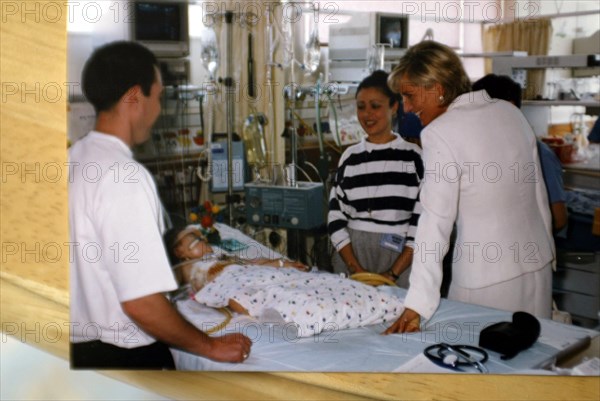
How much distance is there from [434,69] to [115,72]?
824 mm

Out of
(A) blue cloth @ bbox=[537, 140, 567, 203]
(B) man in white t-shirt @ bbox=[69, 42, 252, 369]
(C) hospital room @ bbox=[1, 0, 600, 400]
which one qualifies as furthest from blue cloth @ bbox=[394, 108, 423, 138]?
(B) man in white t-shirt @ bbox=[69, 42, 252, 369]

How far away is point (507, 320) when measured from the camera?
6.03ft

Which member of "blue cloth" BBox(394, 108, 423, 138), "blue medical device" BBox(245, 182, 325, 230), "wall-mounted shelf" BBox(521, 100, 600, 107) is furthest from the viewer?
"blue medical device" BBox(245, 182, 325, 230)

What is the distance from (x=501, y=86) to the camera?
1771mm

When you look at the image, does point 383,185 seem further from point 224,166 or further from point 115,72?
point 115,72

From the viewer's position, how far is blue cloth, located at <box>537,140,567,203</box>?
177 cm

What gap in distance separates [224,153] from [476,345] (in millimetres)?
811

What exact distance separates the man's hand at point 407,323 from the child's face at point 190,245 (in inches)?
20.9

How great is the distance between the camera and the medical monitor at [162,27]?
197 centimetres

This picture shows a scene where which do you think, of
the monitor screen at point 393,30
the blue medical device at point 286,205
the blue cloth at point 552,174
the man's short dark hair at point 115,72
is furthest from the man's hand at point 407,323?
the man's short dark hair at point 115,72

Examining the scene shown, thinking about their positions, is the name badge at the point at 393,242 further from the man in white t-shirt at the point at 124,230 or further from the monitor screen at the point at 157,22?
the monitor screen at the point at 157,22

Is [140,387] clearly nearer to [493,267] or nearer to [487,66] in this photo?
[493,267]

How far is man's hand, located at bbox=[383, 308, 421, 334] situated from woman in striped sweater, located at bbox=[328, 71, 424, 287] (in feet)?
0.25

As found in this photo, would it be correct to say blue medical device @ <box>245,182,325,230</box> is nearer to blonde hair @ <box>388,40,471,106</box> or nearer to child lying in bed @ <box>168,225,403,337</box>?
child lying in bed @ <box>168,225,403,337</box>
